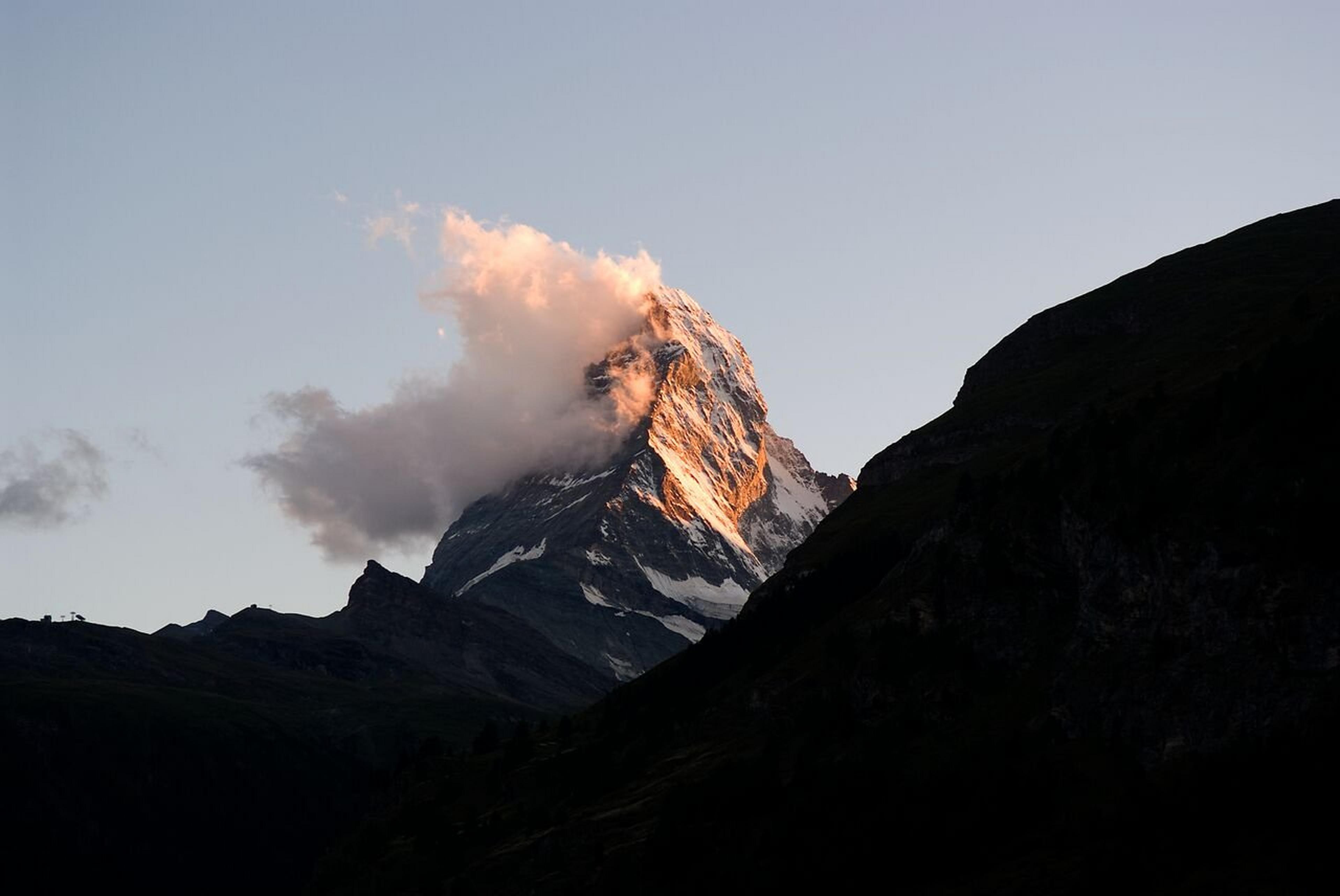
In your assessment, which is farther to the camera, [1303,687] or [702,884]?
[702,884]

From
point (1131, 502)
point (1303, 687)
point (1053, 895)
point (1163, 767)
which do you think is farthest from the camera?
point (1131, 502)

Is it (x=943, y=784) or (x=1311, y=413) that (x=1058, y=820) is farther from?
(x=1311, y=413)

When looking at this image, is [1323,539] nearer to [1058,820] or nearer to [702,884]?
[1058,820]

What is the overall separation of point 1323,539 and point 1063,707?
39231 mm

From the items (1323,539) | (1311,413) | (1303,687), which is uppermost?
(1311,413)

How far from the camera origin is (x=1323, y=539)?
503 feet

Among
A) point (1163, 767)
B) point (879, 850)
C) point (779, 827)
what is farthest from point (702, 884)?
point (1163, 767)

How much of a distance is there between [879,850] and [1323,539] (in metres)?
52.7

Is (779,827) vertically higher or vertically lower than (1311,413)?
lower

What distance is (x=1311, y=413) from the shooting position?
16875cm

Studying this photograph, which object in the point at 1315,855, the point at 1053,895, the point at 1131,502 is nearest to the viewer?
the point at 1315,855

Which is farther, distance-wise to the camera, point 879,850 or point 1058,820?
point 879,850

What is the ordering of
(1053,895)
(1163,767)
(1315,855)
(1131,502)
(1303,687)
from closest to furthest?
(1315,855) → (1053,895) → (1303,687) → (1163,767) → (1131,502)

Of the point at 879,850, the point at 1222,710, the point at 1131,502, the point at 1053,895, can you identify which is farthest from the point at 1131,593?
the point at 1053,895
